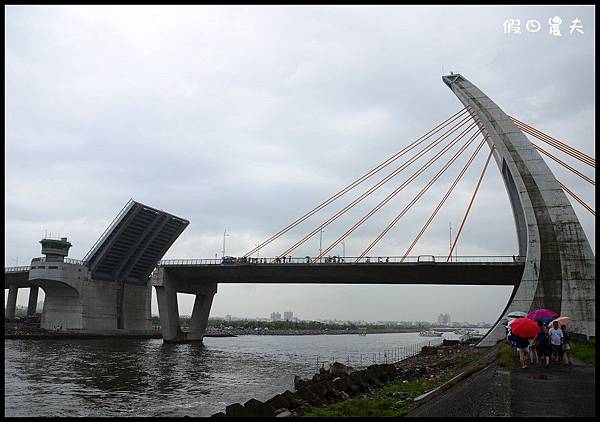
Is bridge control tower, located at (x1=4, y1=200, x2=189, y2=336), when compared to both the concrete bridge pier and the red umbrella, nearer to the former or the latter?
the concrete bridge pier

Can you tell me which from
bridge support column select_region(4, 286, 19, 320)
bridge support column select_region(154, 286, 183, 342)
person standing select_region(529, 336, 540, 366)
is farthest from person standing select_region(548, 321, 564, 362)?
bridge support column select_region(4, 286, 19, 320)

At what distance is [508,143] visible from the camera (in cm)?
4228

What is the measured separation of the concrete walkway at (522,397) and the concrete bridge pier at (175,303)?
179 feet

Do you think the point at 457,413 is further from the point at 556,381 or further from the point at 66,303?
the point at 66,303

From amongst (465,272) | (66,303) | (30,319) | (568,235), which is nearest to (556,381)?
(568,235)

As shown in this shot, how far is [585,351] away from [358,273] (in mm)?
34720

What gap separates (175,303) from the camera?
220 ft

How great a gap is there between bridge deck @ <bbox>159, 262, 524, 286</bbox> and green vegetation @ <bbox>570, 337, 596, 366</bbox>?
22331 millimetres

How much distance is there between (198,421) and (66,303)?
68.7 metres

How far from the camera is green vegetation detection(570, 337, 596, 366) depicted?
745 inches

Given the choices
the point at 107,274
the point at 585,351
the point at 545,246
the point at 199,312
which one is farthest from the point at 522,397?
the point at 107,274

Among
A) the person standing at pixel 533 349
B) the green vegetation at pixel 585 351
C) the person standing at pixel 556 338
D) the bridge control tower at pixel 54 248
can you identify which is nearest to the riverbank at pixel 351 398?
the person standing at pixel 533 349

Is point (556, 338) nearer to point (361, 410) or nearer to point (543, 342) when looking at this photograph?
point (543, 342)

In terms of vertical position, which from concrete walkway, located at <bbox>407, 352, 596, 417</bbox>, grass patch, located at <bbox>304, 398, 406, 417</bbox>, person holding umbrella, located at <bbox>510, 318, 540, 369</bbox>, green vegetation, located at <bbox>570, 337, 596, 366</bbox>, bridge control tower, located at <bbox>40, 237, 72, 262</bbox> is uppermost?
bridge control tower, located at <bbox>40, 237, 72, 262</bbox>
